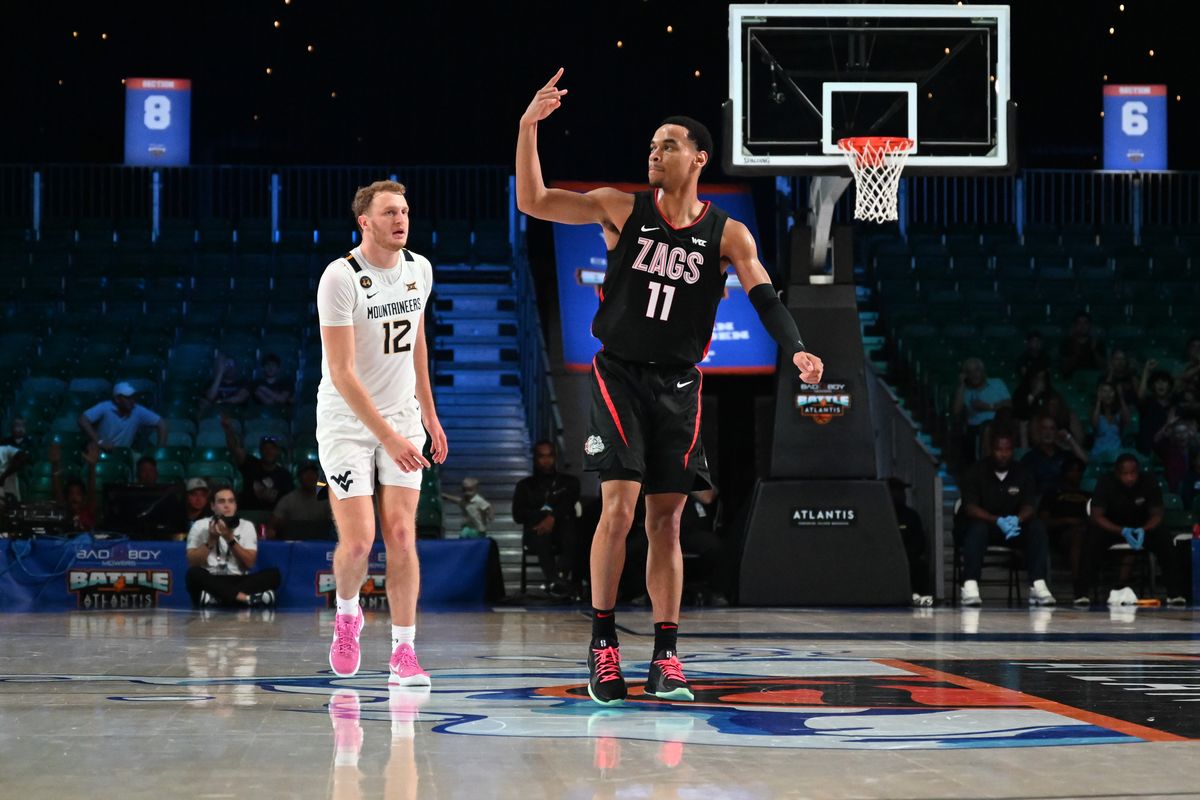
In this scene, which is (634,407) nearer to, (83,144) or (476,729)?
(476,729)

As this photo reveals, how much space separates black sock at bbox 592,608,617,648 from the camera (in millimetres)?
4887

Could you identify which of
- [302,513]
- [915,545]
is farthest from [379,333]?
[915,545]

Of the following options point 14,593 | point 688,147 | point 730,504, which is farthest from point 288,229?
point 688,147

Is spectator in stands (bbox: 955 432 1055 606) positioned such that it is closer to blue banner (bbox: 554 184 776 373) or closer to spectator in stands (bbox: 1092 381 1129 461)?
spectator in stands (bbox: 1092 381 1129 461)

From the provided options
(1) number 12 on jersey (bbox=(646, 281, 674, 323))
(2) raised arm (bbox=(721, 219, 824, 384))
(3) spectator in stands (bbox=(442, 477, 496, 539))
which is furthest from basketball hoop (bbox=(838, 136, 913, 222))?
(1) number 12 on jersey (bbox=(646, 281, 674, 323))

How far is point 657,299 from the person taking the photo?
16.6ft

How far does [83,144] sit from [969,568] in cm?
1572

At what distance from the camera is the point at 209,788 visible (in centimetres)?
319

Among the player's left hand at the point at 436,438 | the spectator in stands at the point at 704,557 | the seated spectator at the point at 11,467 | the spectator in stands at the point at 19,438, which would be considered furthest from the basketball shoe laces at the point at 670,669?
the spectator in stands at the point at 19,438

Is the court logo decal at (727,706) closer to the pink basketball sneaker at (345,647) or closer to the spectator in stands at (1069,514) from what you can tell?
the pink basketball sneaker at (345,647)

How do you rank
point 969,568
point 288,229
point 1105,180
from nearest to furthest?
point 969,568, point 288,229, point 1105,180

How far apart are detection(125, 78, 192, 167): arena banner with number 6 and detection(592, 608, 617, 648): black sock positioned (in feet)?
58.6

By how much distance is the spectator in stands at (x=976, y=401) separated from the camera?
1554 cm

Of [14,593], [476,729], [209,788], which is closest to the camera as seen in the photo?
[209,788]
